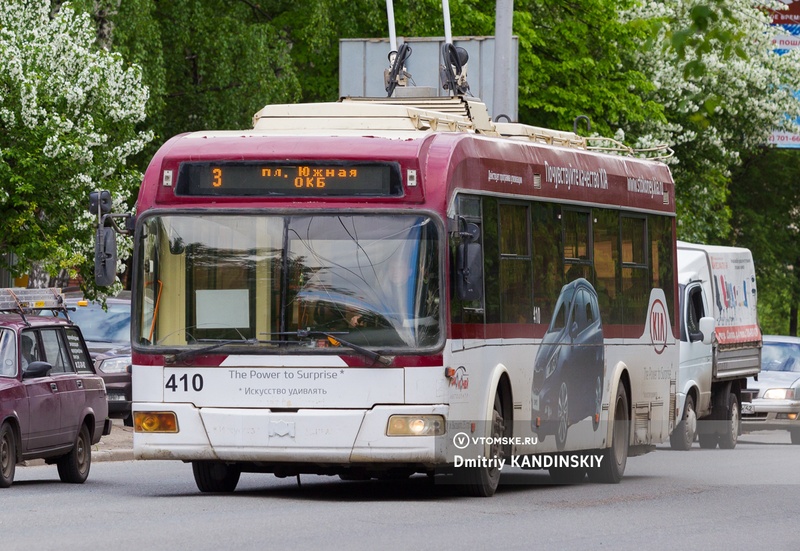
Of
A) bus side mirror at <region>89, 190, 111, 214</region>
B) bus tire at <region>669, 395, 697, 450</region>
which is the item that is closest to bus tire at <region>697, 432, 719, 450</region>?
bus tire at <region>669, 395, 697, 450</region>

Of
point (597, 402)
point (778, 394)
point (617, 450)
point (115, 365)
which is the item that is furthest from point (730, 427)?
point (597, 402)

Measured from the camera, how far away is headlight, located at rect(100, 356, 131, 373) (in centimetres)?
2512

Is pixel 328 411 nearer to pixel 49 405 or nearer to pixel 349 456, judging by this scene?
pixel 349 456

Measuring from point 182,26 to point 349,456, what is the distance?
19.9m

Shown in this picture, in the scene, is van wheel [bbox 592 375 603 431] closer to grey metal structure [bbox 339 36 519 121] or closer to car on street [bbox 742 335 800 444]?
car on street [bbox 742 335 800 444]

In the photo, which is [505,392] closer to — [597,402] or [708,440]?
[597,402]

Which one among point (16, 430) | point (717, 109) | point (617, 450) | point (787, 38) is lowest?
point (617, 450)

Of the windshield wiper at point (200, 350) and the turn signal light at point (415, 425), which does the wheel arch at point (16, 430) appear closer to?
the windshield wiper at point (200, 350)

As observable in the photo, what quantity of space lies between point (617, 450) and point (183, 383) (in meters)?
5.42

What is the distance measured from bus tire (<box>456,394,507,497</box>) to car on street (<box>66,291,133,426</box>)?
10361 mm

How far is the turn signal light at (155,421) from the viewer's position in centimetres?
1377

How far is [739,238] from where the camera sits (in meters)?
49.8

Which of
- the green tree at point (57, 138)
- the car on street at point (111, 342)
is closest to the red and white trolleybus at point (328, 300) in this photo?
the green tree at point (57, 138)

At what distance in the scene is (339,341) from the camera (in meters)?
13.5
